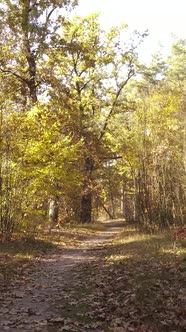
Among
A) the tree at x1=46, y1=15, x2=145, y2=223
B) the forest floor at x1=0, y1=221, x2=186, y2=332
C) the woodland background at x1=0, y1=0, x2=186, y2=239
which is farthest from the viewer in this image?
the tree at x1=46, y1=15, x2=145, y2=223

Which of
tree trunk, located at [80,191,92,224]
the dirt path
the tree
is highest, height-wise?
the tree

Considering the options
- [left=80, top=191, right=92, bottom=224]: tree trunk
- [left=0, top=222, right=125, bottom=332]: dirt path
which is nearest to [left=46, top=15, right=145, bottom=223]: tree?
[left=80, top=191, right=92, bottom=224]: tree trunk

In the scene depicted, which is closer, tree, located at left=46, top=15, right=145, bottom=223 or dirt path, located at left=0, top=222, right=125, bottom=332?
dirt path, located at left=0, top=222, right=125, bottom=332

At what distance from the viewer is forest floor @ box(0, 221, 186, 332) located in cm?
517

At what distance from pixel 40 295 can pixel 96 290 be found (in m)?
1.10

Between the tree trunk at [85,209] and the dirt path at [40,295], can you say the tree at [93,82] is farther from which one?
the dirt path at [40,295]

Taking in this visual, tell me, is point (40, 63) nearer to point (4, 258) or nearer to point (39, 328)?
point (4, 258)

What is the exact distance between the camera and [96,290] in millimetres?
7000

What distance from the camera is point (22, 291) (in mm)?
7012

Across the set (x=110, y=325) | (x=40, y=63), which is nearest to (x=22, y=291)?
(x=110, y=325)

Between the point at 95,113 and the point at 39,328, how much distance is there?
2244 centimetres

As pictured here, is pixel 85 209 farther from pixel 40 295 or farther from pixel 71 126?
pixel 40 295

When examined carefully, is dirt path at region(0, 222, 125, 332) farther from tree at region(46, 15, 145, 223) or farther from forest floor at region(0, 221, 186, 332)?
tree at region(46, 15, 145, 223)

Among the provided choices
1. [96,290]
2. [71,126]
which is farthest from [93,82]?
[96,290]
